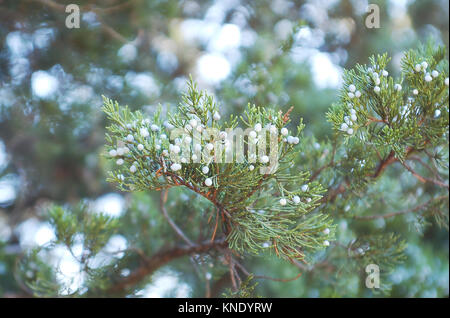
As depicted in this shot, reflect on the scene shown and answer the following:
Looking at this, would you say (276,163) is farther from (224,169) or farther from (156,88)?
(156,88)

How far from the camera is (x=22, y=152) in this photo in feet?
4.78

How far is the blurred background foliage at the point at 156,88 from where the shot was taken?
3.29 ft

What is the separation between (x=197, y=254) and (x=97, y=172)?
107cm

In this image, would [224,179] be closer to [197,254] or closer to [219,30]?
[197,254]

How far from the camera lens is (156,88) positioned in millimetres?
1354

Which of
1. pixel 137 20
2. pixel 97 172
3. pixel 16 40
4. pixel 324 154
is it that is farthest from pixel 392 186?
pixel 97 172

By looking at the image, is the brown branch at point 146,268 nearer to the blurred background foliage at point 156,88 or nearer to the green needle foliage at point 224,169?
the blurred background foliage at point 156,88

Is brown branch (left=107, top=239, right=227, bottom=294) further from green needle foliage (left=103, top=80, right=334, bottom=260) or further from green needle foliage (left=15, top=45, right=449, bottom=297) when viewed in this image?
green needle foliage (left=103, top=80, right=334, bottom=260)

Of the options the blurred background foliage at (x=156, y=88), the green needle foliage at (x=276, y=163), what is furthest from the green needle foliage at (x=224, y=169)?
the blurred background foliage at (x=156, y=88)

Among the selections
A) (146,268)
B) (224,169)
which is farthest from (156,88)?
(224,169)

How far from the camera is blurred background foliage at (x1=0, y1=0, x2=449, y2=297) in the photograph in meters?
1.00
